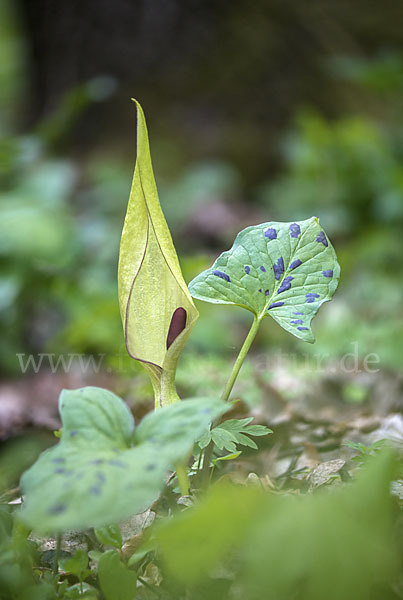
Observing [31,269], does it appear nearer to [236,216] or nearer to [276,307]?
[276,307]

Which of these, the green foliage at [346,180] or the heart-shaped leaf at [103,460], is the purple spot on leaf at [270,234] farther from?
the green foliage at [346,180]

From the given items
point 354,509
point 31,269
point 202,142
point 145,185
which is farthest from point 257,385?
point 202,142

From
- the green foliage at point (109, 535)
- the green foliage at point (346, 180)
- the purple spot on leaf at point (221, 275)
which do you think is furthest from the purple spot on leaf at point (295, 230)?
the green foliage at point (346, 180)

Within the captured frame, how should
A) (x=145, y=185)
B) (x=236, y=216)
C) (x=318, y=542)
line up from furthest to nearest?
(x=236, y=216), (x=145, y=185), (x=318, y=542)

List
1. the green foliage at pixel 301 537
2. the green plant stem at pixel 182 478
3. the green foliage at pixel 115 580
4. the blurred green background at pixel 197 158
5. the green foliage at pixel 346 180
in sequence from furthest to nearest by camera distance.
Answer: the green foliage at pixel 346 180, the blurred green background at pixel 197 158, the green plant stem at pixel 182 478, the green foliage at pixel 115 580, the green foliage at pixel 301 537

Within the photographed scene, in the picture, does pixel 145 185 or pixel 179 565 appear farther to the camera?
pixel 145 185

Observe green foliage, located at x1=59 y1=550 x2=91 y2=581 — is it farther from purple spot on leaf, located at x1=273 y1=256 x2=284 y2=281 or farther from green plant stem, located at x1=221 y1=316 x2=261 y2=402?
purple spot on leaf, located at x1=273 y1=256 x2=284 y2=281
